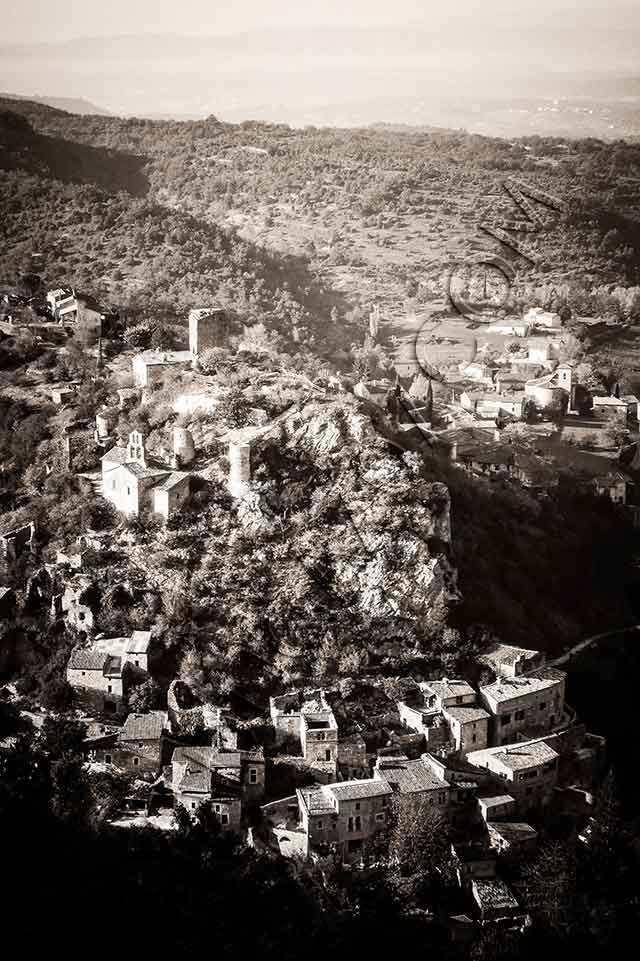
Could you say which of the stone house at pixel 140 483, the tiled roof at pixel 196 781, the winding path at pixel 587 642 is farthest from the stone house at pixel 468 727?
the stone house at pixel 140 483

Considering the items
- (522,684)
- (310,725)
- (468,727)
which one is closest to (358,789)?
(310,725)

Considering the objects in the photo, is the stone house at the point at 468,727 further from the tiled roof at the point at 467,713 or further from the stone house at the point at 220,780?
the stone house at the point at 220,780

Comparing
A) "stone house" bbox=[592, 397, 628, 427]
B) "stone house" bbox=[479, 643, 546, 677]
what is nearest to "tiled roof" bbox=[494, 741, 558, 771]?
"stone house" bbox=[479, 643, 546, 677]

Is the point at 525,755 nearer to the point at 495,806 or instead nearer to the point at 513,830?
the point at 495,806

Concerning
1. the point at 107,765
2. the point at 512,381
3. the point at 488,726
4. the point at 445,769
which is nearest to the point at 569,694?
the point at 488,726

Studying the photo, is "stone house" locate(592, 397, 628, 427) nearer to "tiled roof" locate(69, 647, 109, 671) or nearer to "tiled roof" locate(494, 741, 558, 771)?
"tiled roof" locate(494, 741, 558, 771)

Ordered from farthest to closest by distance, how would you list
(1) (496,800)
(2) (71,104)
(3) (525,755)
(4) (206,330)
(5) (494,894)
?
(2) (71,104), (4) (206,330), (3) (525,755), (1) (496,800), (5) (494,894)

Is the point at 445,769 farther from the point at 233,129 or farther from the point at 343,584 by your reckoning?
the point at 233,129
